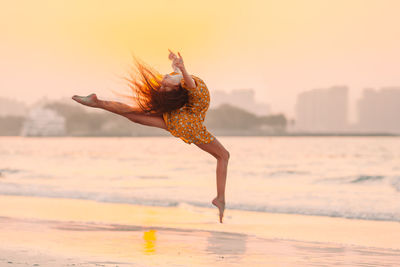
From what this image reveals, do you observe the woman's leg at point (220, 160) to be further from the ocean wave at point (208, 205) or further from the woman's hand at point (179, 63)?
the ocean wave at point (208, 205)

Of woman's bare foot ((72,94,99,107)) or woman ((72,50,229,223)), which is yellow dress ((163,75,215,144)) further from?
woman's bare foot ((72,94,99,107))

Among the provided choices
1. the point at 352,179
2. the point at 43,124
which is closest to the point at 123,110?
the point at 352,179

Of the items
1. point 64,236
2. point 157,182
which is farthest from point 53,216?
point 157,182

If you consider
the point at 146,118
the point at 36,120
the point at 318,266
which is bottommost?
the point at 318,266

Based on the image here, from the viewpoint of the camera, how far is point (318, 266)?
302 inches

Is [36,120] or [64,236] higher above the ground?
[36,120]

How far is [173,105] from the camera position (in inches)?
260

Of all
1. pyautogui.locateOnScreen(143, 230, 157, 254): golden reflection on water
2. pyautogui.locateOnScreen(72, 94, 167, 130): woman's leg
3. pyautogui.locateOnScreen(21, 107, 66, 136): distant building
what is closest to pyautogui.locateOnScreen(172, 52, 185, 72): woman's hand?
pyautogui.locateOnScreen(72, 94, 167, 130): woman's leg

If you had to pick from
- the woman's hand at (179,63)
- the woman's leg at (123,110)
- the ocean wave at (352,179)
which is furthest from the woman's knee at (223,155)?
the ocean wave at (352,179)

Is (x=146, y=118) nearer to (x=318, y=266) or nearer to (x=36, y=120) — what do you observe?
(x=318, y=266)

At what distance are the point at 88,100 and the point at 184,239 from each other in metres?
3.79

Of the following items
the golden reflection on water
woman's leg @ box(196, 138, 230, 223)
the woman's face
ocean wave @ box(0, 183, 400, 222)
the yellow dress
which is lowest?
the golden reflection on water

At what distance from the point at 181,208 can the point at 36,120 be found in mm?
176390

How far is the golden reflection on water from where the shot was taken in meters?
8.55
